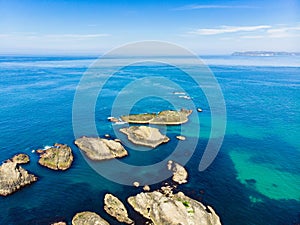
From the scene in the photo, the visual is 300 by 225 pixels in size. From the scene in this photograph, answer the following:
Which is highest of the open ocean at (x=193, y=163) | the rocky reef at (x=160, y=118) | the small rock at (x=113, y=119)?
the rocky reef at (x=160, y=118)

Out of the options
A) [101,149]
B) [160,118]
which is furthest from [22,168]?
[160,118]

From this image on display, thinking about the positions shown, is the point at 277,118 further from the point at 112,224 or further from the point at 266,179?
the point at 112,224

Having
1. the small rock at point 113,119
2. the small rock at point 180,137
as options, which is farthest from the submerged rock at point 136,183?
the small rock at point 113,119

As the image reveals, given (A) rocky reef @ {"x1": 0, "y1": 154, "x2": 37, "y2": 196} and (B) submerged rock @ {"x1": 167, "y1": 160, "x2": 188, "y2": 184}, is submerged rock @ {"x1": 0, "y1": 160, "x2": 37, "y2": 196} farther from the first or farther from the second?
(B) submerged rock @ {"x1": 167, "y1": 160, "x2": 188, "y2": 184}

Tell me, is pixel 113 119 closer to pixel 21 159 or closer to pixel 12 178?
pixel 21 159

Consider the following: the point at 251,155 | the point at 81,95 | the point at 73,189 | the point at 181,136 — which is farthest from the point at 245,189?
the point at 81,95

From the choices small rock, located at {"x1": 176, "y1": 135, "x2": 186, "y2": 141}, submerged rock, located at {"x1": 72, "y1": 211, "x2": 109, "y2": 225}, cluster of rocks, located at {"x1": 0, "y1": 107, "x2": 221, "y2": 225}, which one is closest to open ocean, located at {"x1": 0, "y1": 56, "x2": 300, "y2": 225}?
cluster of rocks, located at {"x1": 0, "y1": 107, "x2": 221, "y2": 225}

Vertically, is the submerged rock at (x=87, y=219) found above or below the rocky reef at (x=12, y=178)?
below

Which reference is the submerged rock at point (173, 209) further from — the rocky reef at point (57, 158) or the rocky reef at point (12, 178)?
the rocky reef at point (12, 178)
